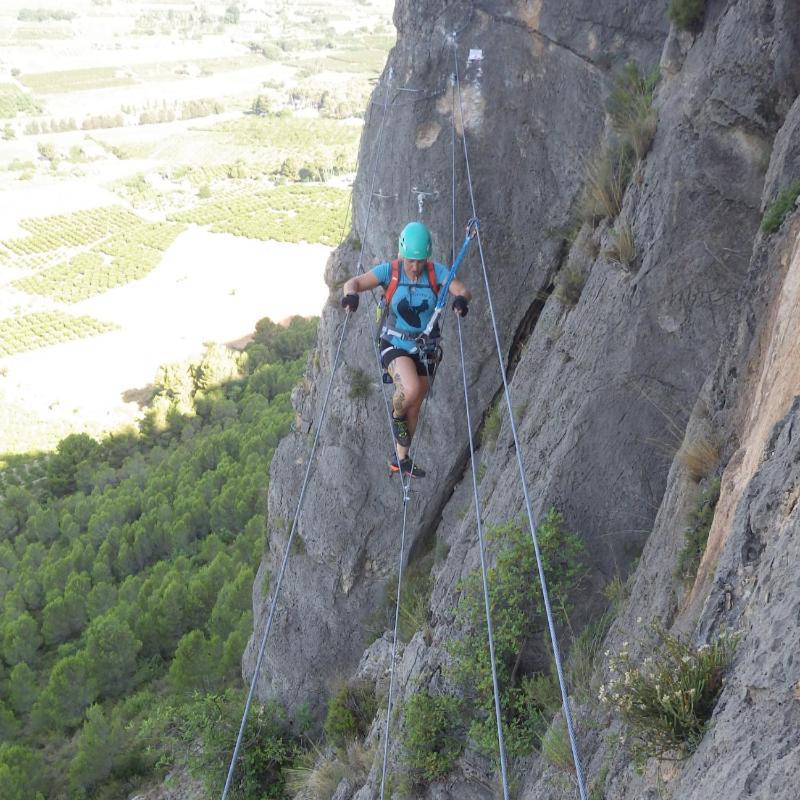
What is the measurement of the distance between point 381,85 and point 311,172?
116 m

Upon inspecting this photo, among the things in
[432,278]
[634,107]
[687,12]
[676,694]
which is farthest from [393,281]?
[676,694]

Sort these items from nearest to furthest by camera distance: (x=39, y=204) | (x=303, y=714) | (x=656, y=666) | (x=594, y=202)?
(x=656, y=666) < (x=594, y=202) < (x=303, y=714) < (x=39, y=204)

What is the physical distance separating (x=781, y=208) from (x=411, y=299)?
3828mm

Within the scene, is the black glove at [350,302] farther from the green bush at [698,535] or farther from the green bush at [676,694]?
the green bush at [676,694]

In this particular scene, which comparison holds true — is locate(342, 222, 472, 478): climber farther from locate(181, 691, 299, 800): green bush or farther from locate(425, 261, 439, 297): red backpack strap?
locate(181, 691, 299, 800): green bush

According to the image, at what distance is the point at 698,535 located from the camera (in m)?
4.66

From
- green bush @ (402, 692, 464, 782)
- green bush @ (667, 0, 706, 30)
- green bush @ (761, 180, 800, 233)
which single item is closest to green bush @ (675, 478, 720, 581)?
green bush @ (761, 180, 800, 233)

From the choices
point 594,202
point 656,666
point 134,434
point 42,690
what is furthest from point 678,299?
point 134,434

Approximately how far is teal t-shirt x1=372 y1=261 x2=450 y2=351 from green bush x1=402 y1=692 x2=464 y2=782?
142 inches

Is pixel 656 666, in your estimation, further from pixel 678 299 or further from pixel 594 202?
pixel 594 202

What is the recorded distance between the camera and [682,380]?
20.5 ft

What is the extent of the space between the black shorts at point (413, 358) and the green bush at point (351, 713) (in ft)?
15.6

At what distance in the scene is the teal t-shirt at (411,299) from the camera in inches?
310

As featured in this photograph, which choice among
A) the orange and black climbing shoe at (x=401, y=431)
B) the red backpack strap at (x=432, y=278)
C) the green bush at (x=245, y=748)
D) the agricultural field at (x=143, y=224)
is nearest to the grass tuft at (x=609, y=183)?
the red backpack strap at (x=432, y=278)
